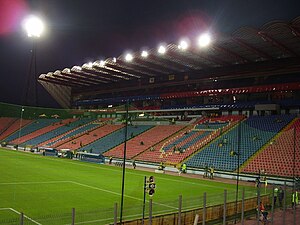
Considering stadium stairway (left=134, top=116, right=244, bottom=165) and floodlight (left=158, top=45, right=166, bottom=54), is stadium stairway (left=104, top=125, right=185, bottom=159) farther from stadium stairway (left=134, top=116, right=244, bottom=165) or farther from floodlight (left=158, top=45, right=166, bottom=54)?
floodlight (left=158, top=45, right=166, bottom=54)

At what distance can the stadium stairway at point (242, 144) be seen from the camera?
107 feet

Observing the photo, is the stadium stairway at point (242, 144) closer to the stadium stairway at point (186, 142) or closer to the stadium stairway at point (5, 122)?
the stadium stairway at point (186, 142)

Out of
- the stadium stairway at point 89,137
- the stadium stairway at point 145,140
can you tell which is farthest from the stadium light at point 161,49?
the stadium stairway at point 89,137

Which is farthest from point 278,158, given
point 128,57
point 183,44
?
point 128,57

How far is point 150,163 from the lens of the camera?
122ft

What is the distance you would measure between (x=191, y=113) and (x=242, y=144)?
1697 cm

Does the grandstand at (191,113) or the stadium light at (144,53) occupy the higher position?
the stadium light at (144,53)

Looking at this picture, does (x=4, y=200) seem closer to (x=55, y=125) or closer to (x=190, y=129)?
(x=190, y=129)

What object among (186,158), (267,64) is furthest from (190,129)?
(267,64)

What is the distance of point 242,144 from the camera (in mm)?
35312

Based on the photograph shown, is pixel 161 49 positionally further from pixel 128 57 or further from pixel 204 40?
pixel 204 40

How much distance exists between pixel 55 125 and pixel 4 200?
51.5 metres

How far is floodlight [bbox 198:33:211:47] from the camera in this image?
35.4 metres

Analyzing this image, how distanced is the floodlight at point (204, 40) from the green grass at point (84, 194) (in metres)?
15.0
